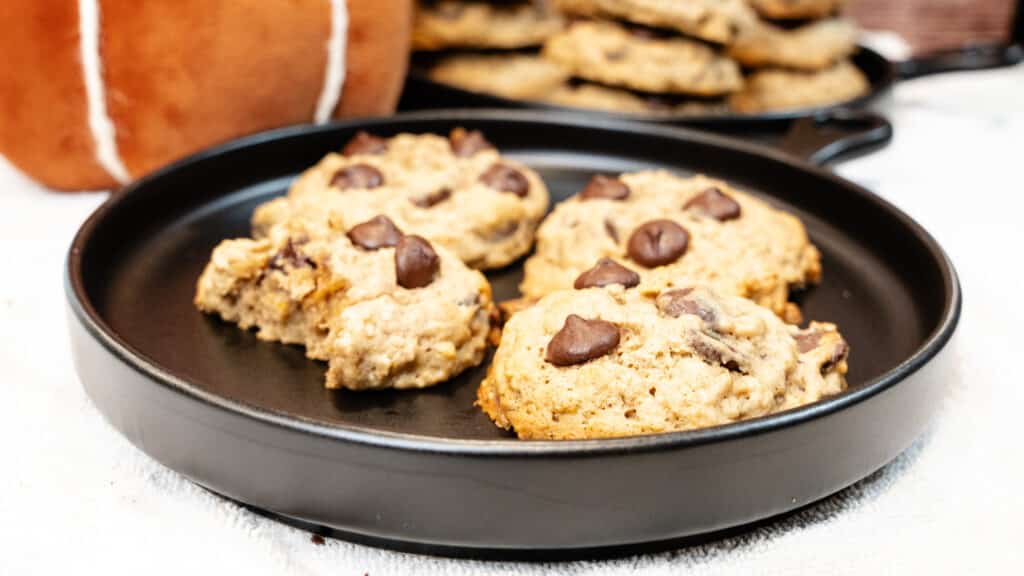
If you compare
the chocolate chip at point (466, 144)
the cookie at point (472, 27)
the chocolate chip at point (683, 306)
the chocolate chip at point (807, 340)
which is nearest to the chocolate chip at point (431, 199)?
the chocolate chip at point (466, 144)

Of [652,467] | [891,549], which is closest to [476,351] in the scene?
[652,467]

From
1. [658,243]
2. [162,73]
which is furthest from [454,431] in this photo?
[162,73]

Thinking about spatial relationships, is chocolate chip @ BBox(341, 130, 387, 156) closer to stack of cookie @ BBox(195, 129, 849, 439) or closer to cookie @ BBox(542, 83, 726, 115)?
stack of cookie @ BBox(195, 129, 849, 439)

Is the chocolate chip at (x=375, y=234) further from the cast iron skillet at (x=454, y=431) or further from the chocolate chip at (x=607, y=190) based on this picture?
the chocolate chip at (x=607, y=190)

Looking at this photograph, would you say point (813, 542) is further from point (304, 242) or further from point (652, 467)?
point (304, 242)

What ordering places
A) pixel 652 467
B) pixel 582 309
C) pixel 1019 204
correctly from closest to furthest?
1. pixel 652 467
2. pixel 582 309
3. pixel 1019 204
